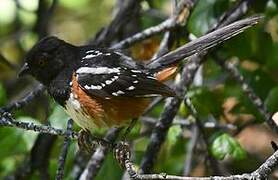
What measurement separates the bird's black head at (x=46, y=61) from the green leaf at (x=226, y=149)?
888 millimetres

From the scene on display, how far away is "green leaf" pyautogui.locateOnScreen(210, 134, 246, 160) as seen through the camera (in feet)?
11.8

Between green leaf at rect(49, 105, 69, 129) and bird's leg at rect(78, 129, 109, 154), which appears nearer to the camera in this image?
bird's leg at rect(78, 129, 109, 154)

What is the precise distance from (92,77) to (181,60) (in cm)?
47

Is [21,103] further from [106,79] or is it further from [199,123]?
→ [199,123]

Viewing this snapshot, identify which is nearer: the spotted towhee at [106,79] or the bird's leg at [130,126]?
the spotted towhee at [106,79]

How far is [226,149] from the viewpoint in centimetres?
360

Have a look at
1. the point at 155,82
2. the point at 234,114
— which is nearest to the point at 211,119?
the point at 234,114

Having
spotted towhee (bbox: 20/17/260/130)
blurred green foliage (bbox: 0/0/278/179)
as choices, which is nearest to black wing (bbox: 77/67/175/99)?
spotted towhee (bbox: 20/17/260/130)

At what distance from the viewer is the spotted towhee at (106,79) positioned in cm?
346

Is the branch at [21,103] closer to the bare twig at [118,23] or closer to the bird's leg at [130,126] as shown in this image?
the bird's leg at [130,126]

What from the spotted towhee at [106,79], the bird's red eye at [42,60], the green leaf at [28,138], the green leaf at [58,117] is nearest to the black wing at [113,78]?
the spotted towhee at [106,79]

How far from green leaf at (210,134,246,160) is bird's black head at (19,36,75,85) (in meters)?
0.89

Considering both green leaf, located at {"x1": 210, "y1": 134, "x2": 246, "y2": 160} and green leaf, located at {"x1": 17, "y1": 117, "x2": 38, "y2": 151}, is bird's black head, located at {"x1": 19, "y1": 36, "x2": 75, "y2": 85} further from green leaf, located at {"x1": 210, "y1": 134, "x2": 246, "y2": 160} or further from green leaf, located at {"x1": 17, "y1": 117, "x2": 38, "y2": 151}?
green leaf, located at {"x1": 210, "y1": 134, "x2": 246, "y2": 160}

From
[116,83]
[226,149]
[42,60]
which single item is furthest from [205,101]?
[42,60]
